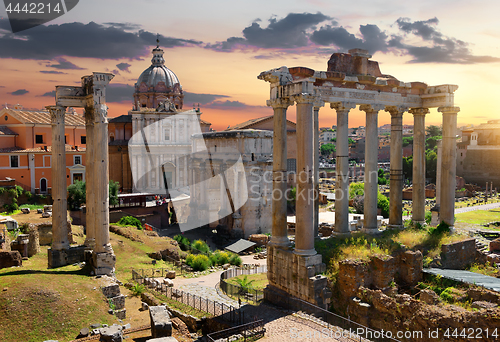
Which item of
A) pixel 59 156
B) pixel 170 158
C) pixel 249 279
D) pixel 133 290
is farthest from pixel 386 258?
pixel 170 158

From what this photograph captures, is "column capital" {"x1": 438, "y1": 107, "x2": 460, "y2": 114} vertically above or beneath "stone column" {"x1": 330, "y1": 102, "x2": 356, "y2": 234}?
above

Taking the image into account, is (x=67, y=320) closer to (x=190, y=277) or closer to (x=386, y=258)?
(x=190, y=277)

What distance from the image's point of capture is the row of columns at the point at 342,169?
1418 centimetres

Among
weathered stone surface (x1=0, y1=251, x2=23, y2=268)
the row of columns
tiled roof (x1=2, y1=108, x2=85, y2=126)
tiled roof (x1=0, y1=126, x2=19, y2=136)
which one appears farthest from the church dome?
the row of columns

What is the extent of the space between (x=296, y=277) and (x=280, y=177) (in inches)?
144

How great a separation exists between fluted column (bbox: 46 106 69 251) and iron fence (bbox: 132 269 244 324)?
12.1ft

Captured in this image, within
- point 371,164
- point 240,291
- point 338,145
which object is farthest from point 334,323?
point 371,164

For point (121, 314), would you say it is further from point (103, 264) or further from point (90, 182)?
point (90, 182)

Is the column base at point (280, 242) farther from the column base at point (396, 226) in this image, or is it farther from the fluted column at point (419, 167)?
the fluted column at point (419, 167)

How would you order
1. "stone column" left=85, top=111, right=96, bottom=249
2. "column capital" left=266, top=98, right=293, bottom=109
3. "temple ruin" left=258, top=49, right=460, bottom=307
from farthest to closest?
"stone column" left=85, top=111, right=96, bottom=249 < "column capital" left=266, top=98, right=293, bottom=109 < "temple ruin" left=258, top=49, right=460, bottom=307

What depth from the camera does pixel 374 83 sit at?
57.1ft

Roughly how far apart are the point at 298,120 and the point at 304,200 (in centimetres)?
279

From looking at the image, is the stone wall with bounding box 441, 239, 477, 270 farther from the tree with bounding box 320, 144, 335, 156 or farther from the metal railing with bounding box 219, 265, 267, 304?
the tree with bounding box 320, 144, 335, 156

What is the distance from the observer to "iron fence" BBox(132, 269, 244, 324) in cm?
1338
